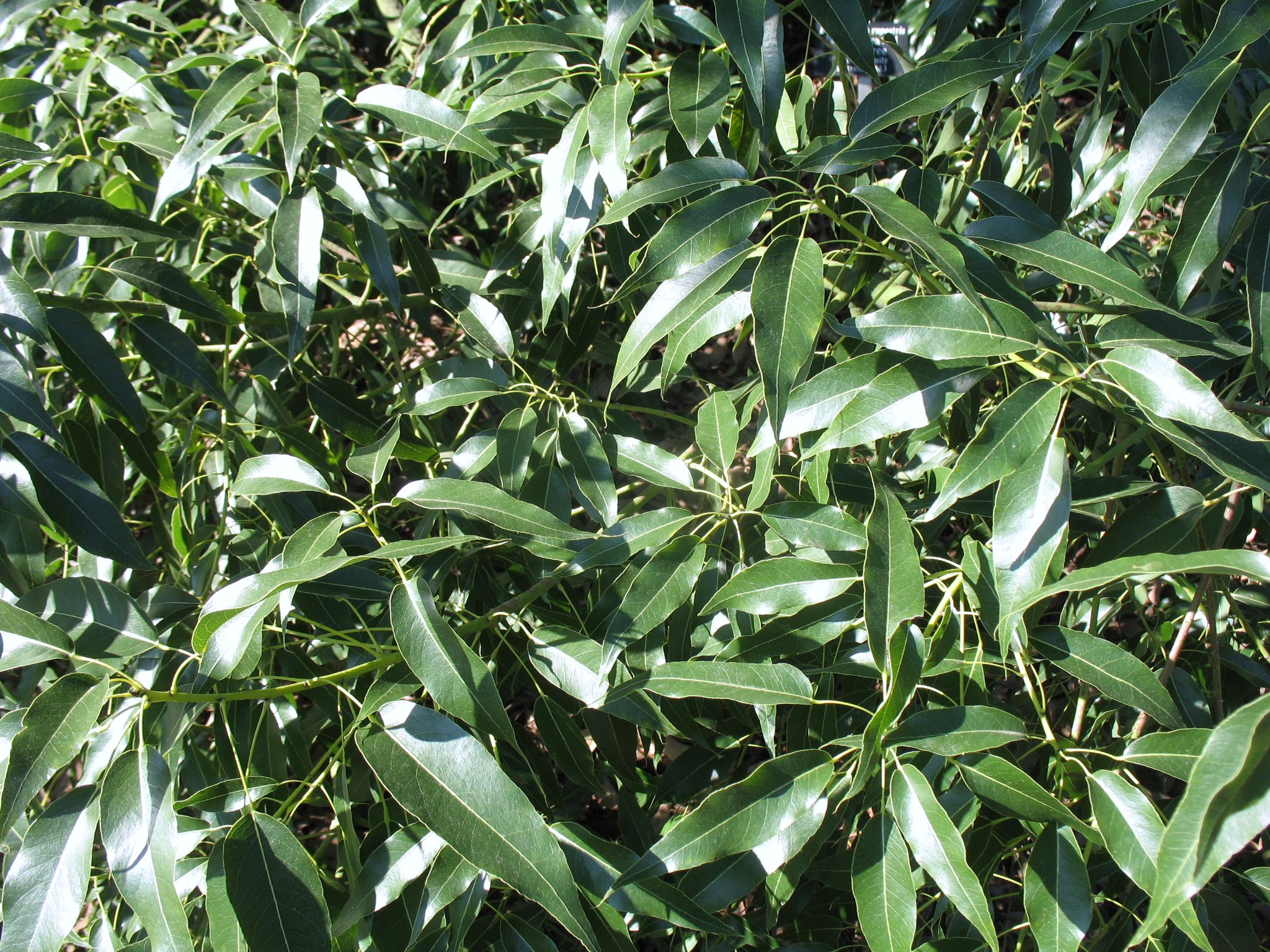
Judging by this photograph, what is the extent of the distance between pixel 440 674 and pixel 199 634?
0.21 meters

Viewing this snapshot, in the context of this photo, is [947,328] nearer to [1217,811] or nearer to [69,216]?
[1217,811]

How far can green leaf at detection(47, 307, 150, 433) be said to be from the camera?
101 centimetres

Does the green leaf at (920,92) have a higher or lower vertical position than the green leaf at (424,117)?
lower

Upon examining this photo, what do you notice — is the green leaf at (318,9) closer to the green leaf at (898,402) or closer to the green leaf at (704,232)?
the green leaf at (704,232)

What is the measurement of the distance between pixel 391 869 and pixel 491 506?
0.39m

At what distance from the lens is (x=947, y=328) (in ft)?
2.46

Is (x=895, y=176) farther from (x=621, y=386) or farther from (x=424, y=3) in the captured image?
(x=424, y=3)

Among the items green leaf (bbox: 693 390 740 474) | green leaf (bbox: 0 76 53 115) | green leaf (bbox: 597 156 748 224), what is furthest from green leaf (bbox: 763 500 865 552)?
green leaf (bbox: 0 76 53 115)

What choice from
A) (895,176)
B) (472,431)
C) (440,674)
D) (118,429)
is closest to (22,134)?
(118,429)

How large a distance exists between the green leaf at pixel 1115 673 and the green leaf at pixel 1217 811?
1.04 ft

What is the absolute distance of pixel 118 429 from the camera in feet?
3.80

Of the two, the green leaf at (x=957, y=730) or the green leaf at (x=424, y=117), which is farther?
the green leaf at (x=424, y=117)

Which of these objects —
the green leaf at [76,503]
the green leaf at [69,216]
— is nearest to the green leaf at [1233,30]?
the green leaf at [69,216]

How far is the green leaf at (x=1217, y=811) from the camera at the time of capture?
1.57 feet
